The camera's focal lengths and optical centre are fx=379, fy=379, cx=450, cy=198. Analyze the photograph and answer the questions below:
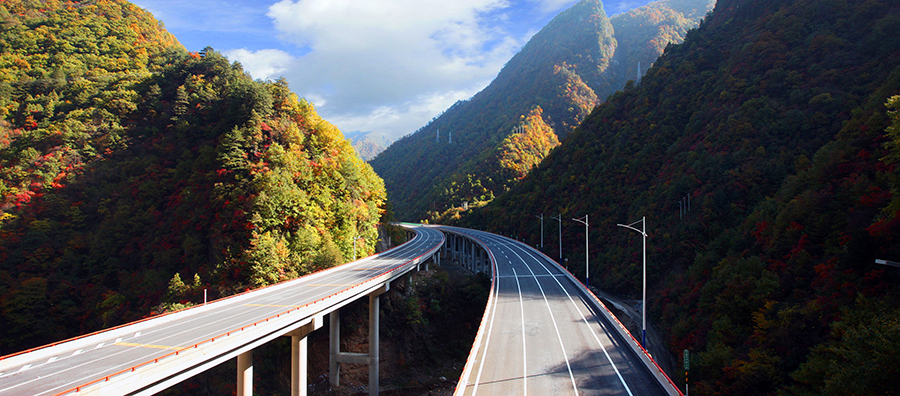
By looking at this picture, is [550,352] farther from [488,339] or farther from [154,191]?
[154,191]

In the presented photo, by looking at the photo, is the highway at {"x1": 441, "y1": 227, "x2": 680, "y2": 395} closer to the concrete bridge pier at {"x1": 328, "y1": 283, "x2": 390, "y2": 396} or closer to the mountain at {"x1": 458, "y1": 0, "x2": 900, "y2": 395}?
the mountain at {"x1": 458, "y1": 0, "x2": 900, "y2": 395}

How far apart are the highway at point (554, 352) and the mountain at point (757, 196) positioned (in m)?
6.96

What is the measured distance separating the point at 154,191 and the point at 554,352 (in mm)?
51154

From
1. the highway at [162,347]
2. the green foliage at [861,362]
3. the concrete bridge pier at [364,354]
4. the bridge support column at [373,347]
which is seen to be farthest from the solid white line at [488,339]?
the green foliage at [861,362]

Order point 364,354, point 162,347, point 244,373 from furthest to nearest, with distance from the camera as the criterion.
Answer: point 364,354 < point 244,373 < point 162,347

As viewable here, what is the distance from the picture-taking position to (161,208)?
1875 inches

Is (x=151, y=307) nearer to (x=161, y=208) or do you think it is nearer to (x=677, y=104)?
(x=161, y=208)

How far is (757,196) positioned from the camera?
43.4 metres

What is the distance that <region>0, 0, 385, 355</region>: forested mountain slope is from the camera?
3989cm

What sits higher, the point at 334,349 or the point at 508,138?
the point at 508,138

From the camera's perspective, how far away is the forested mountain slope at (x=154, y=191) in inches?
1570

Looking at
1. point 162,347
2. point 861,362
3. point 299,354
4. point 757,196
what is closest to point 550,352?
point 861,362

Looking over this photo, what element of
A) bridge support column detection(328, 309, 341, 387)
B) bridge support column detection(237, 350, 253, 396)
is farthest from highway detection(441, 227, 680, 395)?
bridge support column detection(328, 309, 341, 387)

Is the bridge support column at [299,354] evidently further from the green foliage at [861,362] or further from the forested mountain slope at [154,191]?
the green foliage at [861,362]
